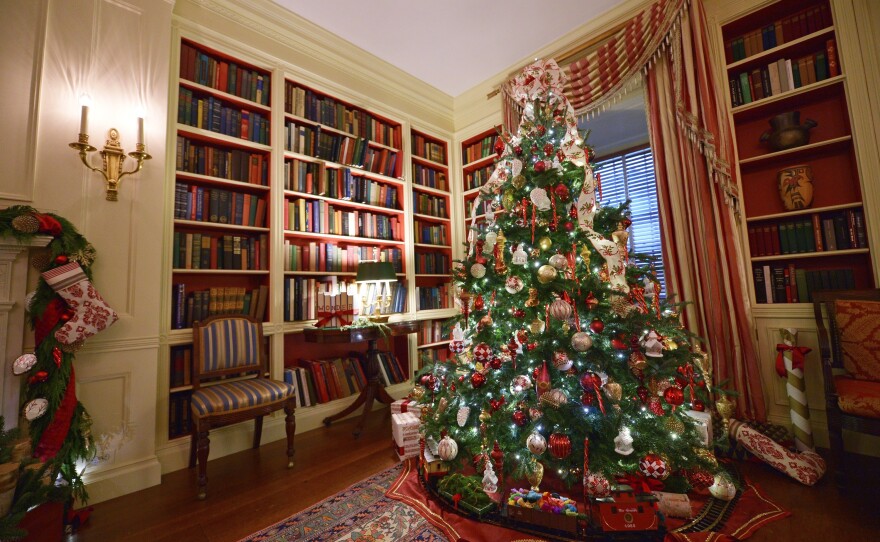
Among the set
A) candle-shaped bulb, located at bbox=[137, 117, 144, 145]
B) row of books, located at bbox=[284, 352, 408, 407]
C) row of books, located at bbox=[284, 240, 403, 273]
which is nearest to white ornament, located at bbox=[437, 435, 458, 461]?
row of books, located at bbox=[284, 352, 408, 407]

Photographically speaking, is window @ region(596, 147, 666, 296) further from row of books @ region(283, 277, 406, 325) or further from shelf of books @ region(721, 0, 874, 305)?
row of books @ region(283, 277, 406, 325)

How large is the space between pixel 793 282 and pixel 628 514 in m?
1.92

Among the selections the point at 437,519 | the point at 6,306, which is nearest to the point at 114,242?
the point at 6,306

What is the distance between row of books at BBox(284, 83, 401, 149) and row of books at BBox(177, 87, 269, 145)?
28 cm

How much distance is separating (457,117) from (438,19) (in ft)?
4.26

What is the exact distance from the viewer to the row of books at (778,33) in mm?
2176

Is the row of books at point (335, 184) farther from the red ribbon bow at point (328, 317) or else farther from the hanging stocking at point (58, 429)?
the hanging stocking at point (58, 429)

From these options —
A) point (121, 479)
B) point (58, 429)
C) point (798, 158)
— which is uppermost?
point (798, 158)

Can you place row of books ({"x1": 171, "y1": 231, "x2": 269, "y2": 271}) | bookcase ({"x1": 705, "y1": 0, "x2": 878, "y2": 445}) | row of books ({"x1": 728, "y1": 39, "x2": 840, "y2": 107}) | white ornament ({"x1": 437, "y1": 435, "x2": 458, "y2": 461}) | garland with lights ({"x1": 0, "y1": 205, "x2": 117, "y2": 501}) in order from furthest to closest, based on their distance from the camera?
row of books ({"x1": 171, "y1": 231, "x2": 269, "y2": 271}), row of books ({"x1": 728, "y1": 39, "x2": 840, "y2": 107}), bookcase ({"x1": 705, "y1": 0, "x2": 878, "y2": 445}), white ornament ({"x1": 437, "y1": 435, "x2": 458, "y2": 461}), garland with lights ({"x1": 0, "y1": 205, "x2": 117, "y2": 501})

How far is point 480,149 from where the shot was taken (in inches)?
152

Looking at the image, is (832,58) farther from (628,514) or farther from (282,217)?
(282,217)

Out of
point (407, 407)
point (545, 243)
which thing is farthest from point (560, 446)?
point (407, 407)

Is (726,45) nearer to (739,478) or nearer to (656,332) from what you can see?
(656,332)

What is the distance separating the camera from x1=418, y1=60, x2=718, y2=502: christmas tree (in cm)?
153
